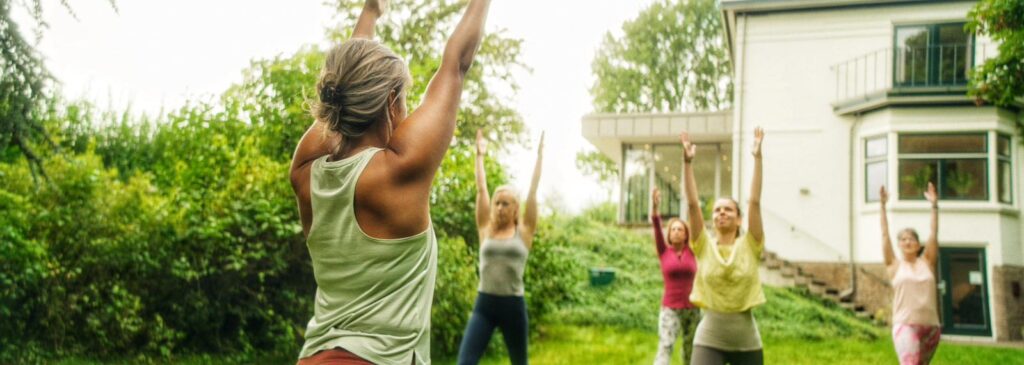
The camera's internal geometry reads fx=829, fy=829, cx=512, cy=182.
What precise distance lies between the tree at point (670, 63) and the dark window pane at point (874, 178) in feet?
66.3

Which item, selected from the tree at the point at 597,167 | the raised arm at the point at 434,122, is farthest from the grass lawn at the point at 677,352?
the tree at the point at 597,167

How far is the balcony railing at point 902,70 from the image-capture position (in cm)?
1842

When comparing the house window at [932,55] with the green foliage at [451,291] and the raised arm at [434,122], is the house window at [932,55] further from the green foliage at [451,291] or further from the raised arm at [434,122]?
the raised arm at [434,122]

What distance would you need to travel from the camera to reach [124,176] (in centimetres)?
1419

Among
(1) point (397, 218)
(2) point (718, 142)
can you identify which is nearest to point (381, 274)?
(1) point (397, 218)

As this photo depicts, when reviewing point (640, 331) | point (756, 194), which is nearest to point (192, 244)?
point (756, 194)

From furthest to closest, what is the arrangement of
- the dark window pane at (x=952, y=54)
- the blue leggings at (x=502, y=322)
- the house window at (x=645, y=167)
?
the house window at (x=645, y=167)
the dark window pane at (x=952, y=54)
the blue leggings at (x=502, y=322)

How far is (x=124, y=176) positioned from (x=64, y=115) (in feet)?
4.65

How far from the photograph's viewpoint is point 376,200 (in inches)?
73.9

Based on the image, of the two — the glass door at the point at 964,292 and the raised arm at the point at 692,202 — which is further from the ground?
the raised arm at the point at 692,202

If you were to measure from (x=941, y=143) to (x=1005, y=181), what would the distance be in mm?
1596

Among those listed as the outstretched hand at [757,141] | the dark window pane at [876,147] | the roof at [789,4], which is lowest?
the outstretched hand at [757,141]

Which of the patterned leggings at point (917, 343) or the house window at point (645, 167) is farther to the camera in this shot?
the house window at point (645, 167)

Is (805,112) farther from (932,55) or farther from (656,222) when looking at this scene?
(656,222)
